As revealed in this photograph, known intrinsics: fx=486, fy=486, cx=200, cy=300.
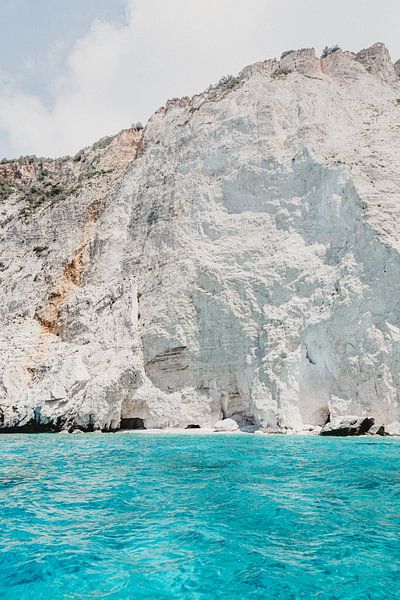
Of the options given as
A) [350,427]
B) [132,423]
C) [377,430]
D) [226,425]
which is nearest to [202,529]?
[350,427]

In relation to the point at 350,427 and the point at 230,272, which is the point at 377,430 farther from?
the point at 230,272

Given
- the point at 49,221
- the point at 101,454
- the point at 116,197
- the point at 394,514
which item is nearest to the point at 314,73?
the point at 116,197

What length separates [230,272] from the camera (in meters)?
24.6

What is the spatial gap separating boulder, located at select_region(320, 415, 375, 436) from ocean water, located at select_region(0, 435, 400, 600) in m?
6.31

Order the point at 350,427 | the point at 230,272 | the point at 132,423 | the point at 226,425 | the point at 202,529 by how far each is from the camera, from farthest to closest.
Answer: the point at 230,272
the point at 132,423
the point at 226,425
the point at 350,427
the point at 202,529

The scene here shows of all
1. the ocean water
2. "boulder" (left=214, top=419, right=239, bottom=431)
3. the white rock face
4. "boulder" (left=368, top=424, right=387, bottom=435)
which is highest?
the white rock face

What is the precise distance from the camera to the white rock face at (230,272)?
20578mm

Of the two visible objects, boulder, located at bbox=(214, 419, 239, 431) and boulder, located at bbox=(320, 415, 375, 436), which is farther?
boulder, located at bbox=(214, 419, 239, 431)

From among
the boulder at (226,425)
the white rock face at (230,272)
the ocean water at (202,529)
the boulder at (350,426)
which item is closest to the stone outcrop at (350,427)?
the boulder at (350,426)

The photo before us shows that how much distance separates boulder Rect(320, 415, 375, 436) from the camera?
1727 centimetres

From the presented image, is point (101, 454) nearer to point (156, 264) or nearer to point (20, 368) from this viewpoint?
point (20, 368)

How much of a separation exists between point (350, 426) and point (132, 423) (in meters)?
10.4

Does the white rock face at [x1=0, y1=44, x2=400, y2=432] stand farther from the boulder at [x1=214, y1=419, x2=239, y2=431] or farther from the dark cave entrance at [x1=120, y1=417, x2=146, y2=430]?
the boulder at [x1=214, y1=419, x2=239, y2=431]

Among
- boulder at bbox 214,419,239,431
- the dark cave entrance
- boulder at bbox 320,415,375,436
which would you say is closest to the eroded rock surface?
boulder at bbox 320,415,375,436
